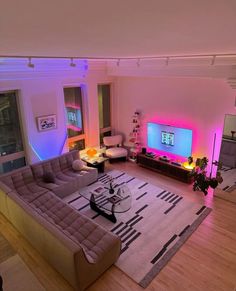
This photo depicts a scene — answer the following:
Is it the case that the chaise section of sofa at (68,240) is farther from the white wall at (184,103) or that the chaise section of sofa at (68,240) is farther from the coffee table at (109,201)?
the white wall at (184,103)

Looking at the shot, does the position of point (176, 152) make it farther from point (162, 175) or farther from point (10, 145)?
point (10, 145)

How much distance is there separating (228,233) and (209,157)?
6.46ft

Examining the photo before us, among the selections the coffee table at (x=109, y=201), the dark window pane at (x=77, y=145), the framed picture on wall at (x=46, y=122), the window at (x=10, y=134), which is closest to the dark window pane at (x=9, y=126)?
the window at (x=10, y=134)

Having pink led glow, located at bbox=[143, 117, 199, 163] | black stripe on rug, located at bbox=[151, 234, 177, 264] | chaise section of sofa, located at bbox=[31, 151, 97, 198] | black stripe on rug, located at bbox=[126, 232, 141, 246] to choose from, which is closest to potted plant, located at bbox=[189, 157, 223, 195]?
pink led glow, located at bbox=[143, 117, 199, 163]

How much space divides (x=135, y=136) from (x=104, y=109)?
1.39 m

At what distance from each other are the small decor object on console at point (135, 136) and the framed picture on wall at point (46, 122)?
97.2 inches

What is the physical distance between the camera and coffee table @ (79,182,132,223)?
4579 millimetres

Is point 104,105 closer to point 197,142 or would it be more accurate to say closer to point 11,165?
point 197,142

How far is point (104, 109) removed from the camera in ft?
24.5

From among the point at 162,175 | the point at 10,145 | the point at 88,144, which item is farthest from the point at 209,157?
the point at 10,145

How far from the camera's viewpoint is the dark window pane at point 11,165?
5.48 meters

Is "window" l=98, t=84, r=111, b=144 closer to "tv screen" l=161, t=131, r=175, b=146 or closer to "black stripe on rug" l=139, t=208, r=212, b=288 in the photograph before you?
"tv screen" l=161, t=131, r=175, b=146

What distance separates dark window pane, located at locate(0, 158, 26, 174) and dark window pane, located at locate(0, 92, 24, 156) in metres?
0.26

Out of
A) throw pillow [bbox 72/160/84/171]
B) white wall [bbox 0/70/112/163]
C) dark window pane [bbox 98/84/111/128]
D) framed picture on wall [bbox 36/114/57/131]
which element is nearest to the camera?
white wall [bbox 0/70/112/163]
